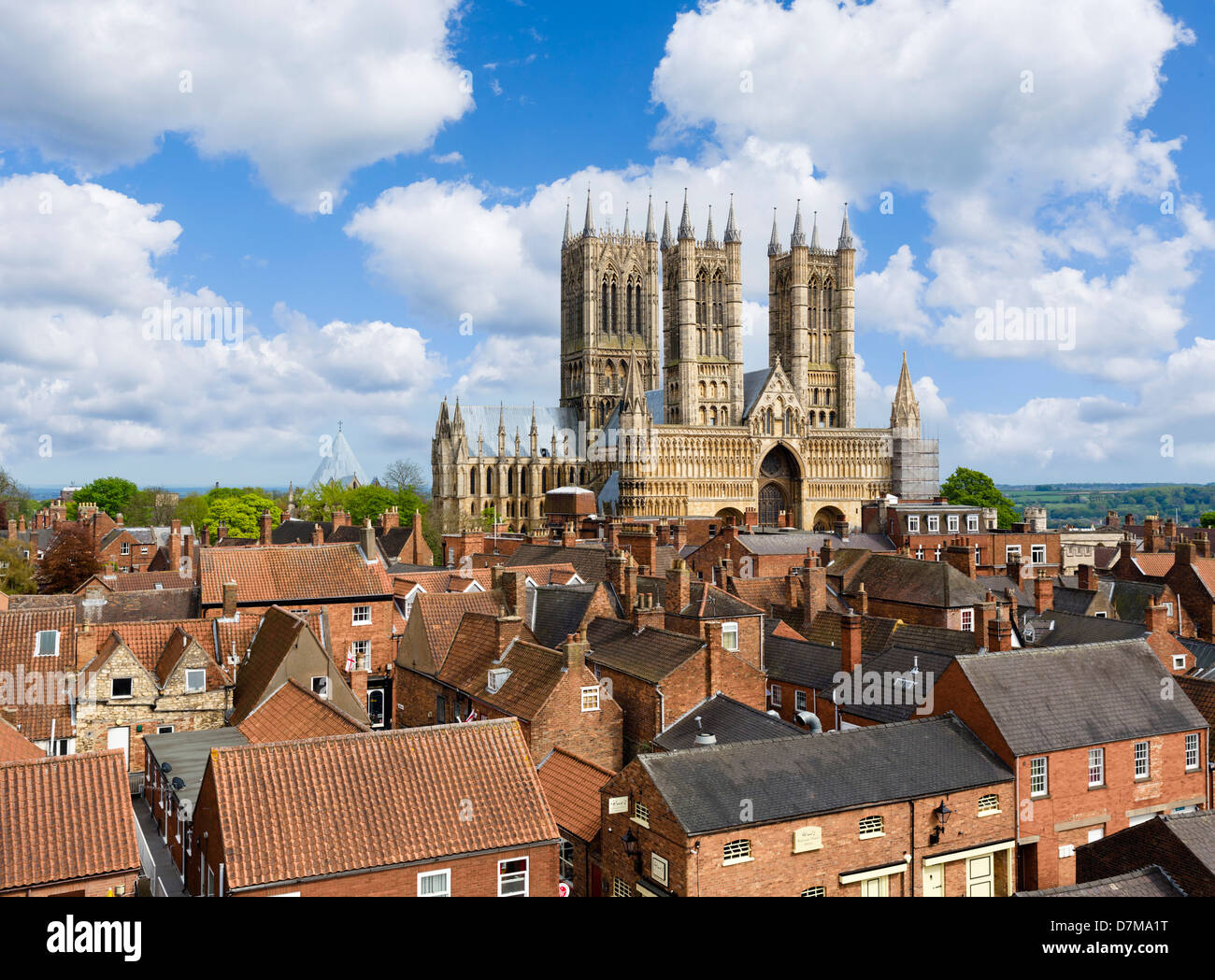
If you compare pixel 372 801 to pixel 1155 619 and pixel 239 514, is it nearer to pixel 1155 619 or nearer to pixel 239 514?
pixel 1155 619

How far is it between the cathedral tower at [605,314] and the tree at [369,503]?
122 feet

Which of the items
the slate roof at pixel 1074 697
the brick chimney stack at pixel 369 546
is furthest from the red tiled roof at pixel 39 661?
the slate roof at pixel 1074 697

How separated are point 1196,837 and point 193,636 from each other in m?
32.4

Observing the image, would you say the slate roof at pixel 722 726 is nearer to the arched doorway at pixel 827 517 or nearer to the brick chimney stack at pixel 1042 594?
the brick chimney stack at pixel 1042 594

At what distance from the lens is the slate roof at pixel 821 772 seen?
21.3 m

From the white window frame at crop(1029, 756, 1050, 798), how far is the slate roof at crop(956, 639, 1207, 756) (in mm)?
276

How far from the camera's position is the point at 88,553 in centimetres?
6750

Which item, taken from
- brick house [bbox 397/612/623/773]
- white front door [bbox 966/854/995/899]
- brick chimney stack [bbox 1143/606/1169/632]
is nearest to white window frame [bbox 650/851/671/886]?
brick house [bbox 397/612/623/773]

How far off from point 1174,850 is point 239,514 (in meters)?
106

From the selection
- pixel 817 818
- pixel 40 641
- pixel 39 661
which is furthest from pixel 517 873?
pixel 40 641

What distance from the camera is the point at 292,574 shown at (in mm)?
43062
